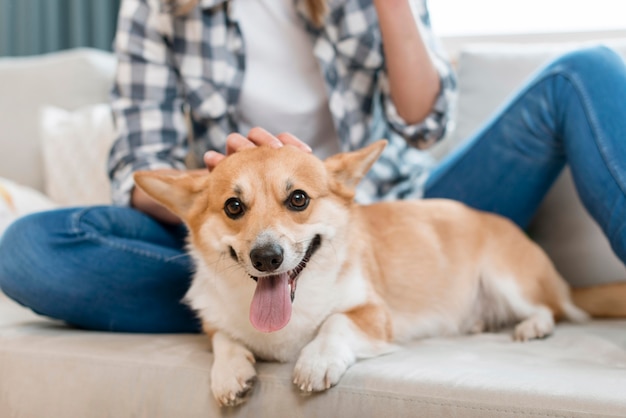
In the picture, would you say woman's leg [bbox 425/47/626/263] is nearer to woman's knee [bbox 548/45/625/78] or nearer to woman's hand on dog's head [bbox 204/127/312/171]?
woman's knee [bbox 548/45/625/78]

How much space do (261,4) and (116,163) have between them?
554mm

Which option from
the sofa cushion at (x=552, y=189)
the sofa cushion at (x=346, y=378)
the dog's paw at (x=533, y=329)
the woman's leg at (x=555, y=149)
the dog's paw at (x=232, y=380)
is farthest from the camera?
the sofa cushion at (x=552, y=189)

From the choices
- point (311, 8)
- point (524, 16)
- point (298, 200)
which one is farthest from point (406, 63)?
point (524, 16)

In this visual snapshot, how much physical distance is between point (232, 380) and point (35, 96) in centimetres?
195

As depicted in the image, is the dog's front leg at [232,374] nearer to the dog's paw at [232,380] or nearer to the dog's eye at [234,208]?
the dog's paw at [232,380]

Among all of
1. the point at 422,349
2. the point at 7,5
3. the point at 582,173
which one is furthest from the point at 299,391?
the point at 7,5

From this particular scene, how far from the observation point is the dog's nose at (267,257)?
1044mm

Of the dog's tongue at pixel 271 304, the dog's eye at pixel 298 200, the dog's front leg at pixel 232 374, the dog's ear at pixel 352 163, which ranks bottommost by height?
the dog's front leg at pixel 232 374

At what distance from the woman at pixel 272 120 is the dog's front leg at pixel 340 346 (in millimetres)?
401

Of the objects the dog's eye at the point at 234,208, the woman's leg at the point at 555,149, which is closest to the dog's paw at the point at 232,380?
the dog's eye at the point at 234,208

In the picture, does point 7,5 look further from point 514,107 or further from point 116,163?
point 514,107

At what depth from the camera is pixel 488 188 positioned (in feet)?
5.55

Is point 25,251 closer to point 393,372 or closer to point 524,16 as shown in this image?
point 393,372

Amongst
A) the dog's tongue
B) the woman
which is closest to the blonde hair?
the woman
